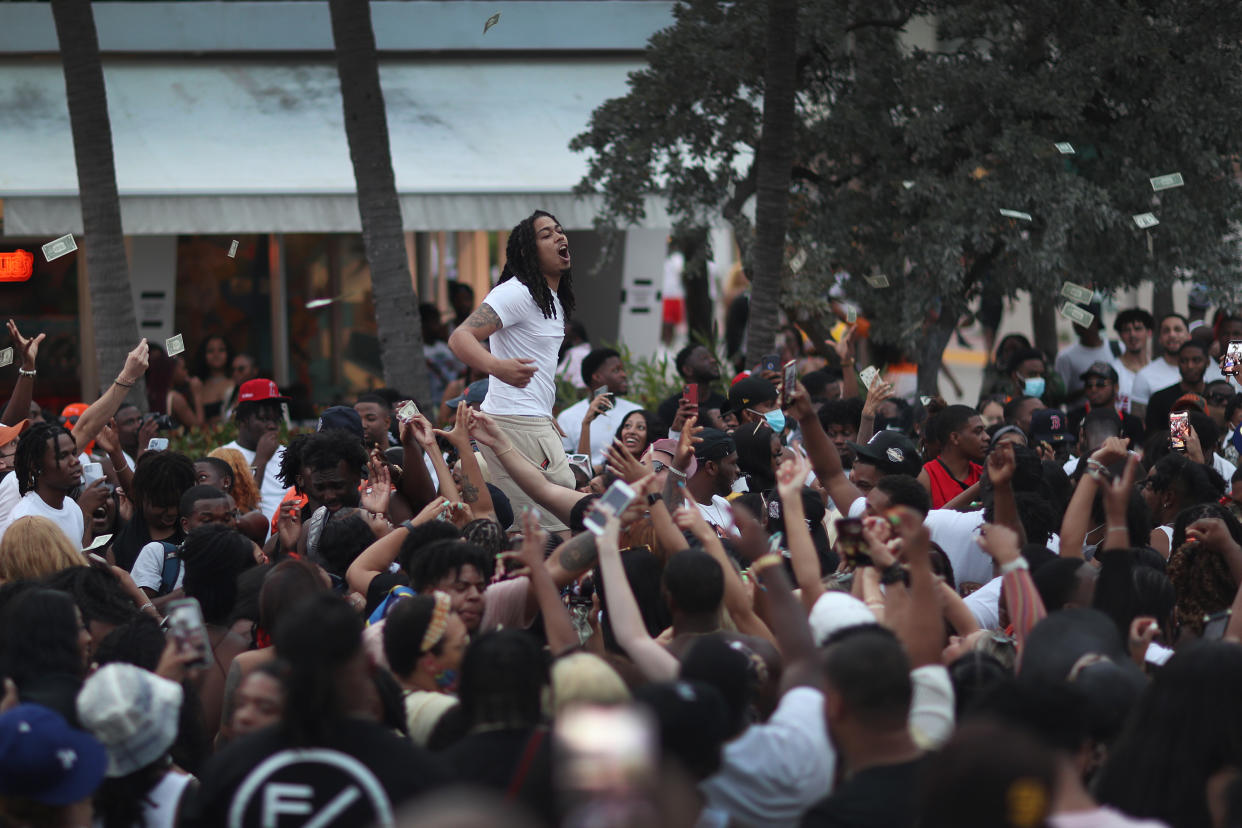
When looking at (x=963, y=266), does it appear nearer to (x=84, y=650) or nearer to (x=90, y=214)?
(x=90, y=214)

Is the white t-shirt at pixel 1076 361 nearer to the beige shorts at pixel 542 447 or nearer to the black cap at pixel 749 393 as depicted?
the black cap at pixel 749 393

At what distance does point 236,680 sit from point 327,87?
43.2 ft

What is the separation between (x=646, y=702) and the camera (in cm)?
347

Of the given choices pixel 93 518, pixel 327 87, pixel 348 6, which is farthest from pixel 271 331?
pixel 93 518

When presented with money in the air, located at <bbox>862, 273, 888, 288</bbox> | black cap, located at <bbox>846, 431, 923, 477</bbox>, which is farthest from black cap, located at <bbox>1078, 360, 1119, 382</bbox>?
black cap, located at <bbox>846, 431, 923, 477</bbox>

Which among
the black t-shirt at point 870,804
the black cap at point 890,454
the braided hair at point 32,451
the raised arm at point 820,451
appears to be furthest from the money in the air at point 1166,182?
the black t-shirt at point 870,804

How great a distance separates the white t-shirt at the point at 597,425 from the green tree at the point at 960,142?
8.86 feet

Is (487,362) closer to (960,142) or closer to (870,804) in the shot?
(870,804)

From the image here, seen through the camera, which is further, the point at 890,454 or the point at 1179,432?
the point at 1179,432

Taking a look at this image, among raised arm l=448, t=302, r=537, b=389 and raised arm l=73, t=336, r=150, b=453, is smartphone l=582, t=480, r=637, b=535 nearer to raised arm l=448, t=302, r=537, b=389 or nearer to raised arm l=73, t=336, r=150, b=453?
raised arm l=448, t=302, r=537, b=389

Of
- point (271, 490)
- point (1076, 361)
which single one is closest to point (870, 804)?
point (271, 490)

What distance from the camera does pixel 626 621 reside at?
4.41m

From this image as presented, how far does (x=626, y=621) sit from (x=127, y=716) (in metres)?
1.44

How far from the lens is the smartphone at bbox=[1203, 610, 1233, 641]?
17.1 ft
